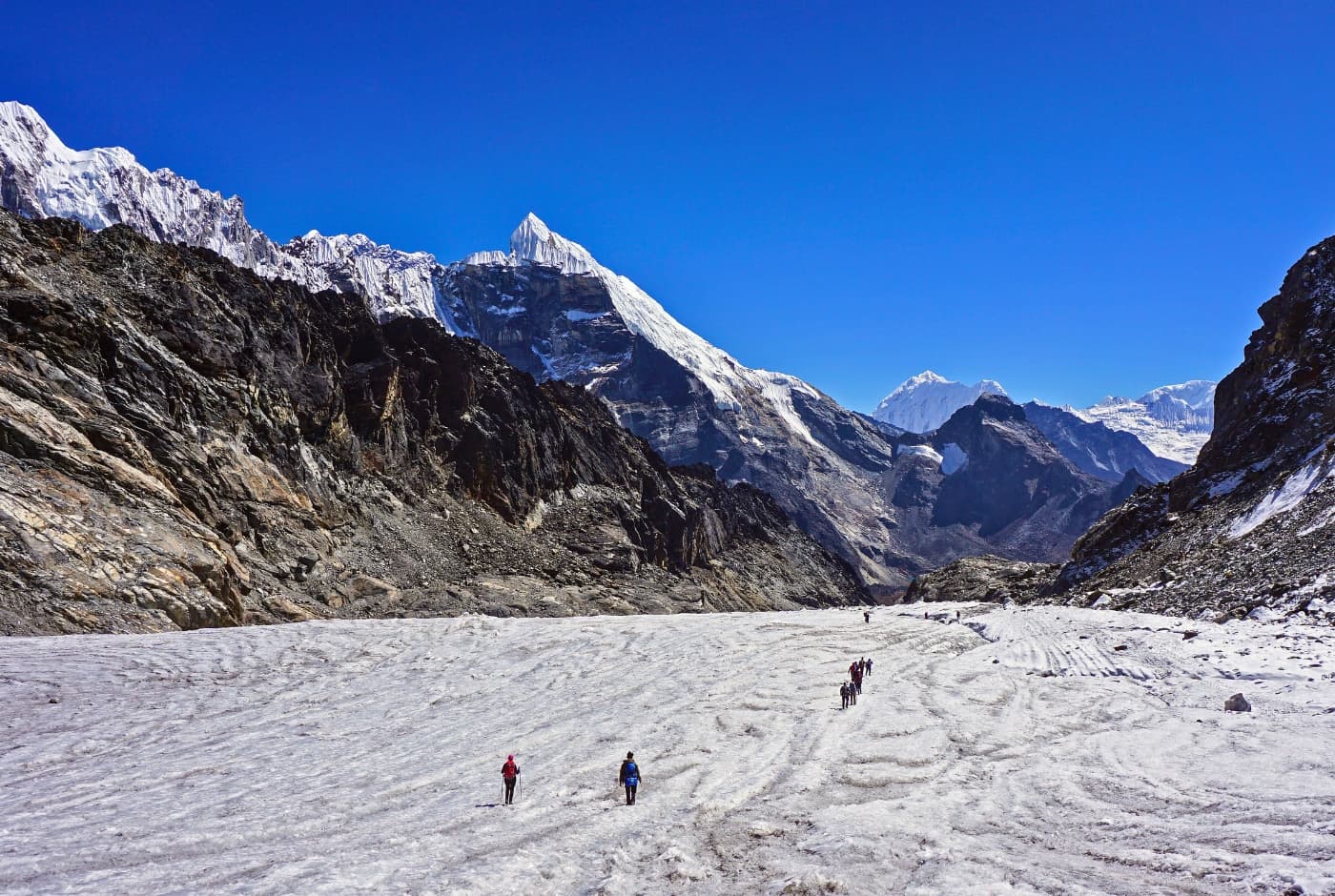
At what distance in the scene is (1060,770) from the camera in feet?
53.1

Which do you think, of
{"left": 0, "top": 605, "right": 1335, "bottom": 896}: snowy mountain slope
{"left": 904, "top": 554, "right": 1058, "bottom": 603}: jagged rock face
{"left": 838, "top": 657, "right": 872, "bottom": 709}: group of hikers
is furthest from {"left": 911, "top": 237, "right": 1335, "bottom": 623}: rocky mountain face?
{"left": 838, "top": 657, "right": 872, "bottom": 709}: group of hikers

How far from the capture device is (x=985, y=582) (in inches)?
3639

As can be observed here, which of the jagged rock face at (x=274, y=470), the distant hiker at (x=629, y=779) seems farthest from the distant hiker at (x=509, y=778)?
the jagged rock face at (x=274, y=470)

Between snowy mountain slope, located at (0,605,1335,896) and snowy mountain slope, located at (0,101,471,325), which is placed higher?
snowy mountain slope, located at (0,101,471,325)

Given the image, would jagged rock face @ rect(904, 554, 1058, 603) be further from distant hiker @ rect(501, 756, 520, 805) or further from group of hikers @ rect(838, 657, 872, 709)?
distant hiker @ rect(501, 756, 520, 805)

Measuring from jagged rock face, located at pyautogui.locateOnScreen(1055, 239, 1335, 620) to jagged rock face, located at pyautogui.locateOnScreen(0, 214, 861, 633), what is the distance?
46.2 m

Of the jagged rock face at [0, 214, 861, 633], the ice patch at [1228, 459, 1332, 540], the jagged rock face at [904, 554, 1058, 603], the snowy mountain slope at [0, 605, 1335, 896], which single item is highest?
the jagged rock face at [0, 214, 861, 633]

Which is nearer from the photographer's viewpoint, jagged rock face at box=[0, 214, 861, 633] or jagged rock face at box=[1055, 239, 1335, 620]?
jagged rock face at box=[1055, 239, 1335, 620]

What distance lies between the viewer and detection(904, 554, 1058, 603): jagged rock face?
78.8m

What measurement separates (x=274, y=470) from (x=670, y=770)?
181 ft

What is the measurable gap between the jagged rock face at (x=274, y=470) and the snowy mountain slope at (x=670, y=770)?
9.61 meters

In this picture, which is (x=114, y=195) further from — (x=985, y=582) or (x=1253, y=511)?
(x=1253, y=511)

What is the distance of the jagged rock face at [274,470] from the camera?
37.2 m

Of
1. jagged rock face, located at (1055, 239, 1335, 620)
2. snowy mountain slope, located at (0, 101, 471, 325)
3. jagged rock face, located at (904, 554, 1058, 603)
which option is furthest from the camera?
snowy mountain slope, located at (0, 101, 471, 325)
